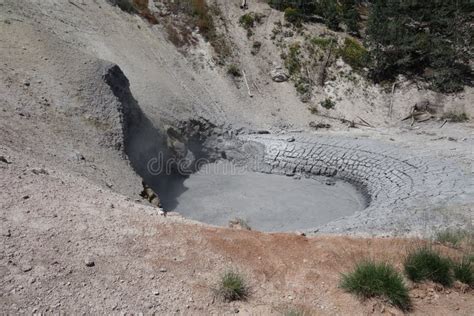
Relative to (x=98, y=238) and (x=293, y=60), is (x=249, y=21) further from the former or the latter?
(x=98, y=238)

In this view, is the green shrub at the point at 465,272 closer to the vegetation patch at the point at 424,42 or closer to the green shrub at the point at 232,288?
the green shrub at the point at 232,288

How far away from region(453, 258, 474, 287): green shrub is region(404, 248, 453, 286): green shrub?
13cm

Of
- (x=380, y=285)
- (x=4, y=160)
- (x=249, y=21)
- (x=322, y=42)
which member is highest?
(x=249, y=21)

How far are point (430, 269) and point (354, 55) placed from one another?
20.6 meters

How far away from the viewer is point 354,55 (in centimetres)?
2591

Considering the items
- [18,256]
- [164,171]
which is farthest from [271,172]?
[18,256]

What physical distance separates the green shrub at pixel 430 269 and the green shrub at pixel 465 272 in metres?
0.13

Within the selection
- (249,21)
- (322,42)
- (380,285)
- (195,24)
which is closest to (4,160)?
(380,285)

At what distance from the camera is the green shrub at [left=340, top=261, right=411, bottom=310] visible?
6.79 m

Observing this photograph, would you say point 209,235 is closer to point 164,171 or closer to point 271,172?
point 164,171

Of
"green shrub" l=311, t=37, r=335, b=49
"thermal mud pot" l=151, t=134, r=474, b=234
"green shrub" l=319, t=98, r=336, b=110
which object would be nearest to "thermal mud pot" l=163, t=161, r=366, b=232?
"thermal mud pot" l=151, t=134, r=474, b=234

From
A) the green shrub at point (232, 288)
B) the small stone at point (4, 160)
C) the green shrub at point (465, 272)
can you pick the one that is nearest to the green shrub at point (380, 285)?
the green shrub at point (465, 272)

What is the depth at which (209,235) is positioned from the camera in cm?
837

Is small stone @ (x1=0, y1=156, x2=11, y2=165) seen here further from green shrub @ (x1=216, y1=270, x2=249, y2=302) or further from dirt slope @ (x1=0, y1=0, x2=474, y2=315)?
green shrub @ (x1=216, y1=270, x2=249, y2=302)
